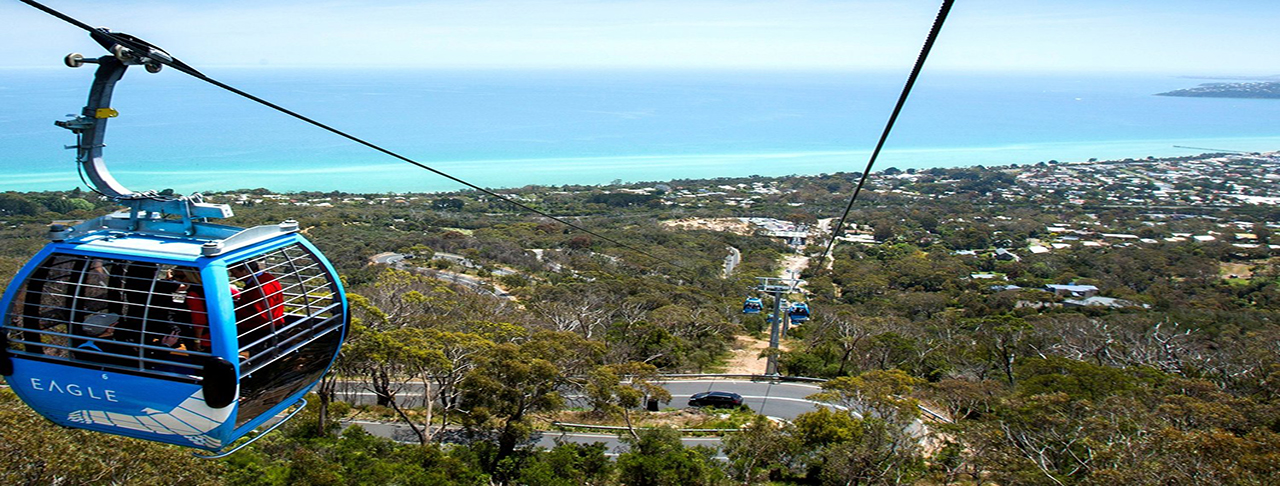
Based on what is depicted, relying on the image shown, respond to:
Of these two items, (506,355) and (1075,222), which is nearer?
(506,355)

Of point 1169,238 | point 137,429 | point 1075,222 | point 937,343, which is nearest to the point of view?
point 137,429

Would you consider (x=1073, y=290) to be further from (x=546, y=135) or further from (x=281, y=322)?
(x=546, y=135)

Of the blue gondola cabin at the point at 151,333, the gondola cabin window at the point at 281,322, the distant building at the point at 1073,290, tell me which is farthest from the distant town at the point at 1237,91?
the blue gondola cabin at the point at 151,333

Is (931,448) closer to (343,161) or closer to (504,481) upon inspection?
(504,481)

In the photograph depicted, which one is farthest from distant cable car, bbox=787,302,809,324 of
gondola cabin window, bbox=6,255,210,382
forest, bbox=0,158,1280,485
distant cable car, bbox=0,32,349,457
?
gondola cabin window, bbox=6,255,210,382

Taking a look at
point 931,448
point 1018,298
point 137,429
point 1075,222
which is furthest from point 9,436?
point 1075,222

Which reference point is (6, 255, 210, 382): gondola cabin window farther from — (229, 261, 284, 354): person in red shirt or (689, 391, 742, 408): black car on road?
(689, 391, 742, 408): black car on road
